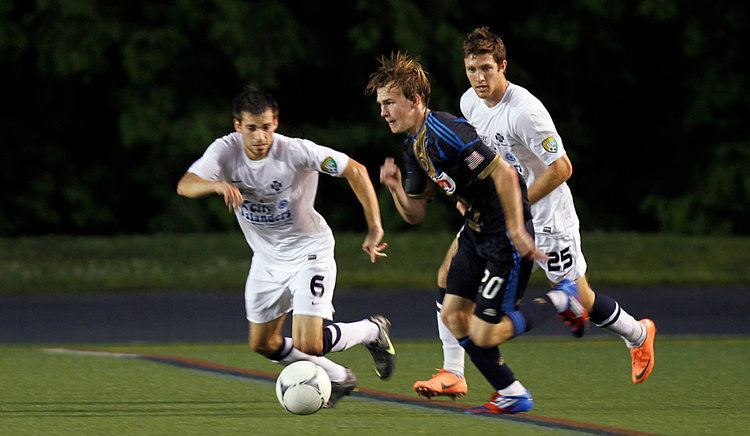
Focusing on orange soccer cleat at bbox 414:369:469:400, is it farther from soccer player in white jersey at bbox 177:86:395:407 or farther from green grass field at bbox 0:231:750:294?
green grass field at bbox 0:231:750:294

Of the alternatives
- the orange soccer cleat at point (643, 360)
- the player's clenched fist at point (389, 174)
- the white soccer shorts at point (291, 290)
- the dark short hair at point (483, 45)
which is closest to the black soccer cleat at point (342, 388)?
the white soccer shorts at point (291, 290)

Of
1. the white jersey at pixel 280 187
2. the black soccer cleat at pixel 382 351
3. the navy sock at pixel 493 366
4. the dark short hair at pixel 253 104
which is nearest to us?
the navy sock at pixel 493 366

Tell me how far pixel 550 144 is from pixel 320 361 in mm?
1820

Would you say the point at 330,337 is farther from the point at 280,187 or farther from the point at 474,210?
the point at 474,210

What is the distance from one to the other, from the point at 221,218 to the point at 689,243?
7831mm

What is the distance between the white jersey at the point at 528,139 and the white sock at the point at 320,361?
151cm

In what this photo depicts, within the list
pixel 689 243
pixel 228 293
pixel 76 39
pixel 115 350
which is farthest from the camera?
pixel 76 39

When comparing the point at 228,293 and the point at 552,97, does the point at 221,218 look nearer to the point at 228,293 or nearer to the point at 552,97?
the point at 552,97

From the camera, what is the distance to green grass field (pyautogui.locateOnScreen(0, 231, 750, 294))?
15.3m

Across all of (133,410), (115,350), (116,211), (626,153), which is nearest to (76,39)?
(116,211)

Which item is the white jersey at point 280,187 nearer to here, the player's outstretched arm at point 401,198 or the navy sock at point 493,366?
the player's outstretched arm at point 401,198

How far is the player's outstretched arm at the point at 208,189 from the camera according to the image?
24.5 ft

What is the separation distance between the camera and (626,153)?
2545 cm

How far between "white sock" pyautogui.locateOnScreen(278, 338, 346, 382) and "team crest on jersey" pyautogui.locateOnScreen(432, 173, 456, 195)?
50.8 inches
